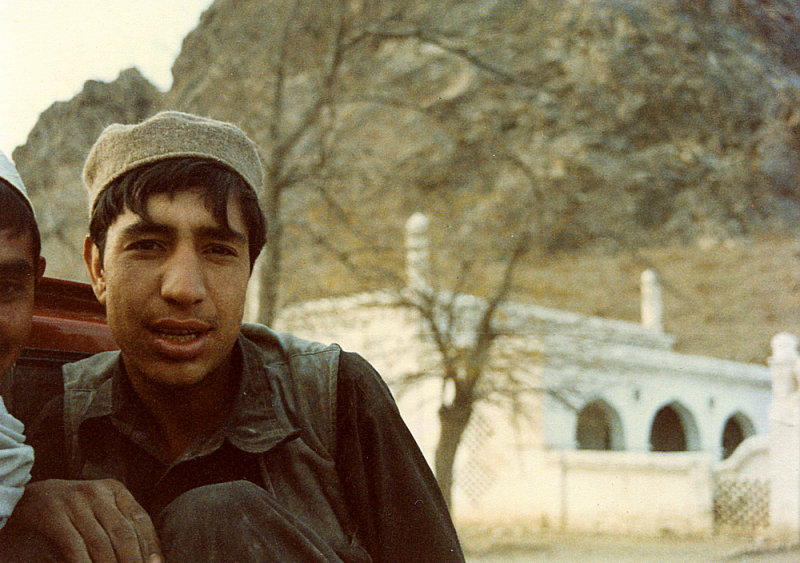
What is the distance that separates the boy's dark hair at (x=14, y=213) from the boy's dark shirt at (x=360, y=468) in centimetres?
29

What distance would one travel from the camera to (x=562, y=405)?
1602 cm

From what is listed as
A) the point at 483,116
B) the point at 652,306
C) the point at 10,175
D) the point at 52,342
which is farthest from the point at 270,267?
the point at 652,306

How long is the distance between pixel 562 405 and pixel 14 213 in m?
15.5

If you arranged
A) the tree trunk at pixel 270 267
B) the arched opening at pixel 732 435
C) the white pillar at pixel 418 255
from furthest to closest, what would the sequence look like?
the arched opening at pixel 732 435 < the white pillar at pixel 418 255 < the tree trunk at pixel 270 267

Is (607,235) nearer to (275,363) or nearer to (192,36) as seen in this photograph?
(192,36)

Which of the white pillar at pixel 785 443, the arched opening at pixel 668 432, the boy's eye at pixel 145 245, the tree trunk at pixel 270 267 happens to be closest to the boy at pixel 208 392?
the boy's eye at pixel 145 245

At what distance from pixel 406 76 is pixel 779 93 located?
25.5 feet

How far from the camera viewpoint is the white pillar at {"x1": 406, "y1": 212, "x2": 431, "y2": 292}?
12.4 m

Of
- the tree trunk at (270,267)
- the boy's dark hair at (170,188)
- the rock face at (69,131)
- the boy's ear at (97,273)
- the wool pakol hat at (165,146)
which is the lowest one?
the boy's ear at (97,273)

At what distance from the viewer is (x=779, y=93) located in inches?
615

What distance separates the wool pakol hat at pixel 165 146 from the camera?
1240 mm

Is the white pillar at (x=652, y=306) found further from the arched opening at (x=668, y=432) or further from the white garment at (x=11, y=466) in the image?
the white garment at (x=11, y=466)

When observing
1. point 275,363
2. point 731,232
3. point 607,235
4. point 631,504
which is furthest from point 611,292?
point 275,363

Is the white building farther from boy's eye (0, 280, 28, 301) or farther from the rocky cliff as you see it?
boy's eye (0, 280, 28, 301)
